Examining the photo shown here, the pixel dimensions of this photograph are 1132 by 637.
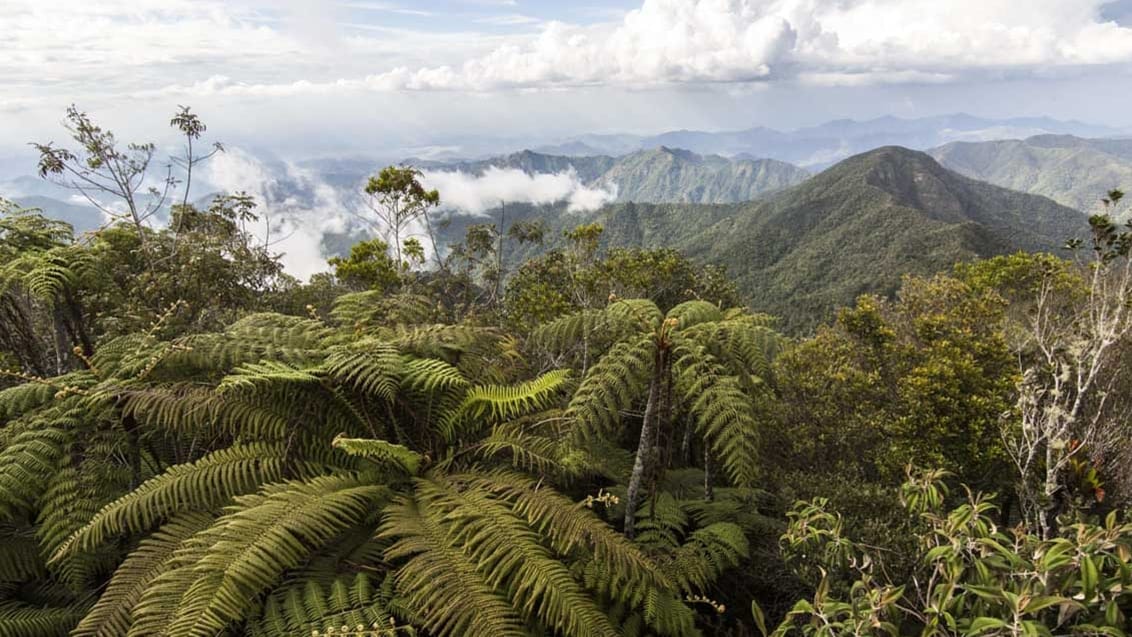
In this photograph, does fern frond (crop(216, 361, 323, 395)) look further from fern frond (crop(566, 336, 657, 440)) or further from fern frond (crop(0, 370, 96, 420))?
fern frond (crop(566, 336, 657, 440))

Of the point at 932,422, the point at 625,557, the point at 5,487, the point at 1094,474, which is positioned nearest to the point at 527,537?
the point at 625,557

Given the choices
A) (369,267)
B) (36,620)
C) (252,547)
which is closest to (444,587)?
(252,547)

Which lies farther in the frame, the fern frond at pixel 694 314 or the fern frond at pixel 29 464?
the fern frond at pixel 694 314

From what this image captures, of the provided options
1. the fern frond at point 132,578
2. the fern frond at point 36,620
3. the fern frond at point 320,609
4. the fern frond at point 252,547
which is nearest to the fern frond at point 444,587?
the fern frond at point 320,609

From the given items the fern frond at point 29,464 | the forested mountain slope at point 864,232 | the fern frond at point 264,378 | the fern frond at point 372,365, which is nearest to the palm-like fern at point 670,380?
the fern frond at point 372,365

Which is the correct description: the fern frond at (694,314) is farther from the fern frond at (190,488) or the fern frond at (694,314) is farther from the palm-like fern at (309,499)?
the fern frond at (190,488)

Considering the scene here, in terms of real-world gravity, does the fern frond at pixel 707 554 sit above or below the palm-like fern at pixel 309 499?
below

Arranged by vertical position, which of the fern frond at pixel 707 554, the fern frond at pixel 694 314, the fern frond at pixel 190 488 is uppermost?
the fern frond at pixel 694 314

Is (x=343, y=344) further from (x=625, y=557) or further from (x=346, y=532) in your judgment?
(x=625, y=557)

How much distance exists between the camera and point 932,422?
823 centimetres

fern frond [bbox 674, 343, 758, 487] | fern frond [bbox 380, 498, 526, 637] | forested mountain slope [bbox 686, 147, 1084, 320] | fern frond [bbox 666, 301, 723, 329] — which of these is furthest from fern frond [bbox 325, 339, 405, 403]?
forested mountain slope [bbox 686, 147, 1084, 320]

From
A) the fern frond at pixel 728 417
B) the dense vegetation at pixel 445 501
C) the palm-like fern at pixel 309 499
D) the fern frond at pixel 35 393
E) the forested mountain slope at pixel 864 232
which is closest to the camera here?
the dense vegetation at pixel 445 501

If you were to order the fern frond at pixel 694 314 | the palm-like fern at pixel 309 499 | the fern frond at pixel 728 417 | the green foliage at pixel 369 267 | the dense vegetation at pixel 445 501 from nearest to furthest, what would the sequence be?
the dense vegetation at pixel 445 501 → the palm-like fern at pixel 309 499 → the fern frond at pixel 728 417 → the fern frond at pixel 694 314 → the green foliage at pixel 369 267

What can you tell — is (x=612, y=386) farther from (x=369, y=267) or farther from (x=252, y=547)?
(x=369, y=267)
